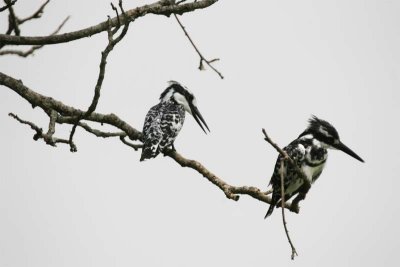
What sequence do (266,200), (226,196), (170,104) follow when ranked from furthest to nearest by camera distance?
(170,104) < (266,200) < (226,196)

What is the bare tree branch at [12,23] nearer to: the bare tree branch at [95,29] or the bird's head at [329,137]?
the bare tree branch at [95,29]

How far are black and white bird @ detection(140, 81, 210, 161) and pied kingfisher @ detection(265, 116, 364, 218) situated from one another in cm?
137

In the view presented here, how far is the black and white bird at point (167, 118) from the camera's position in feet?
21.1

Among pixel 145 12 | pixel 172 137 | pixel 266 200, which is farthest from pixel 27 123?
pixel 172 137

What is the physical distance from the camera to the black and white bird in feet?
21.1

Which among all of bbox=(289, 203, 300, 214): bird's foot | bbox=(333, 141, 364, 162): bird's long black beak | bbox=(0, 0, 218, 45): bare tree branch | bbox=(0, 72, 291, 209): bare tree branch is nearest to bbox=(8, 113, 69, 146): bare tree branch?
bbox=(0, 72, 291, 209): bare tree branch

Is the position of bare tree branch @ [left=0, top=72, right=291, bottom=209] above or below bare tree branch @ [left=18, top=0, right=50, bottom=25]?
below

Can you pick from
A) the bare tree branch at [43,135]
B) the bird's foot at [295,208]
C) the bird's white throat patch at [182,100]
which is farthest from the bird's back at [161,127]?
the bare tree branch at [43,135]

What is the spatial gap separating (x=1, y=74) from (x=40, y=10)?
679 mm

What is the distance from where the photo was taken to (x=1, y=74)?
4.17 metres

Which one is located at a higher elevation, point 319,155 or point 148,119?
point 148,119

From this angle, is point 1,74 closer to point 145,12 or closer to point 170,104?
point 145,12

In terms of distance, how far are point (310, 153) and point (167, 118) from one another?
1980 mm

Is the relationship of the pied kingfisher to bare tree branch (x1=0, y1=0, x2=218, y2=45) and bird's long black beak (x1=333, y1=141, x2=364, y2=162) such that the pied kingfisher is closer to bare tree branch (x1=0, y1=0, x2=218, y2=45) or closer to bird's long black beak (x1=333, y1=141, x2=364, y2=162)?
bird's long black beak (x1=333, y1=141, x2=364, y2=162)
